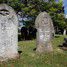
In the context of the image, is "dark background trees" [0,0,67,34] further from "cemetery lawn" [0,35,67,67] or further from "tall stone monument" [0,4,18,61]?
"tall stone monument" [0,4,18,61]

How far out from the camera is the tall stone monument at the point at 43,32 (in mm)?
15945

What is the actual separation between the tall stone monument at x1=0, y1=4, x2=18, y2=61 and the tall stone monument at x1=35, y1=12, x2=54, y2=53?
2350mm

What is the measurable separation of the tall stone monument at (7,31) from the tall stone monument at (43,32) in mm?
2350

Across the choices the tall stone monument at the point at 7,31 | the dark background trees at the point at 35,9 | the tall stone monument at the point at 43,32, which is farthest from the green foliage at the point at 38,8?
the tall stone monument at the point at 7,31

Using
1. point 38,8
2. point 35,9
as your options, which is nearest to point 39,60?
point 35,9

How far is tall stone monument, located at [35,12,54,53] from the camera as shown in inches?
628

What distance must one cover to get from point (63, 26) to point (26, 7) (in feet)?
14.7

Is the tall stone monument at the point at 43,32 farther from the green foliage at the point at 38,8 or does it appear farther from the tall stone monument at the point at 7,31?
the green foliage at the point at 38,8

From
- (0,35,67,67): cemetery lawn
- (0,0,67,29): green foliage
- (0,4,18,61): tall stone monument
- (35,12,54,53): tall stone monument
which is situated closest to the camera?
(0,35,67,67): cemetery lawn

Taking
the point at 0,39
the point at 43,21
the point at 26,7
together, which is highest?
the point at 26,7

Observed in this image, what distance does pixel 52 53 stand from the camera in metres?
15.7

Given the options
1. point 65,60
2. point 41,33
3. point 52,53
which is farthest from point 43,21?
point 65,60

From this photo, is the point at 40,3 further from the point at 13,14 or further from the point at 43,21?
the point at 13,14

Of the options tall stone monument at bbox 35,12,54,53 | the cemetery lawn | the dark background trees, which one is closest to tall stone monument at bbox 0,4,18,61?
→ the cemetery lawn
